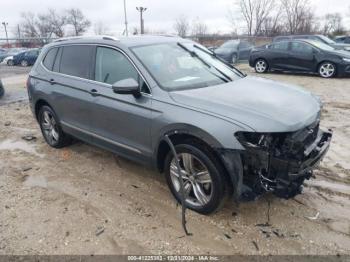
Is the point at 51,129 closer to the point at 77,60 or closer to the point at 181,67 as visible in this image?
the point at 77,60

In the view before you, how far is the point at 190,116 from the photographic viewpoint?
3.39m

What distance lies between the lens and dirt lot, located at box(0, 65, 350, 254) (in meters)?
3.20

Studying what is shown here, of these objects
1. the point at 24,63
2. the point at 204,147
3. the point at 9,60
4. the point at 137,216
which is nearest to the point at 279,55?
the point at 204,147

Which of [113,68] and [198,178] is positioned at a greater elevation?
[113,68]

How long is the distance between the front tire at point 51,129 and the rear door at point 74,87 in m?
0.30

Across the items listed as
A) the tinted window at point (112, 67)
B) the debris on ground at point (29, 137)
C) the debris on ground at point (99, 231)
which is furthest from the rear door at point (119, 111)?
the debris on ground at point (29, 137)

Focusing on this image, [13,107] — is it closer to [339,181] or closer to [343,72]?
[339,181]

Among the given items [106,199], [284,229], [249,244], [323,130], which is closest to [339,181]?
[323,130]

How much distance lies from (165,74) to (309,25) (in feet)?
143

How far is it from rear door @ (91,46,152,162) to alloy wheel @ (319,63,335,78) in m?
10.7

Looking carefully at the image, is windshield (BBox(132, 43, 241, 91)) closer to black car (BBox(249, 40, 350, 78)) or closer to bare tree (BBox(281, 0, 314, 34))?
black car (BBox(249, 40, 350, 78))

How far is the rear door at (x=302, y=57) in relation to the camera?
13.1m

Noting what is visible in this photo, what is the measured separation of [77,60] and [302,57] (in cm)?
1072

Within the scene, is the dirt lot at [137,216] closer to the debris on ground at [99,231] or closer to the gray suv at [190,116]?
the debris on ground at [99,231]
